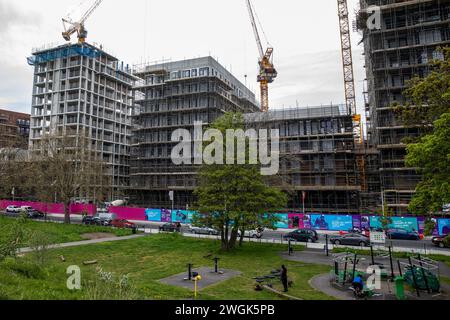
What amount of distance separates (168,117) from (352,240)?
5371 centimetres

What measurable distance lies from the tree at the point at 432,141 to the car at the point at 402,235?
61.9ft

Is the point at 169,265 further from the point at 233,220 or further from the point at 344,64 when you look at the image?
the point at 344,64

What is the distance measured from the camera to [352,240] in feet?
108

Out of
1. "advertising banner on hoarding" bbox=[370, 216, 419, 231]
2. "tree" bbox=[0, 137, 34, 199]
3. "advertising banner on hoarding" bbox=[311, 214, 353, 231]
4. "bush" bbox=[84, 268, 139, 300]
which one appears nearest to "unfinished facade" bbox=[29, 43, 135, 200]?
"tree" bbox=[0, 137, 34, 199]

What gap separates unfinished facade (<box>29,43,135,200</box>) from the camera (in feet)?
288

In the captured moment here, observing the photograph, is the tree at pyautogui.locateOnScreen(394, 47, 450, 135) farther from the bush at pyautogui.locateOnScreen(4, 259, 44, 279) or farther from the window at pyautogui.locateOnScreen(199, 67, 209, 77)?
the window at pyautogui.locateOnScreen(199, 67, 209, 77)

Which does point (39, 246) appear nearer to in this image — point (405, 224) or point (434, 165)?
point (434, 165)

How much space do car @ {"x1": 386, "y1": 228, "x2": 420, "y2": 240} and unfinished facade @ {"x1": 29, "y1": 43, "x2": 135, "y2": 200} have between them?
66662 millimetres

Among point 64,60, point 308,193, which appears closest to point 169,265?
point 308,193

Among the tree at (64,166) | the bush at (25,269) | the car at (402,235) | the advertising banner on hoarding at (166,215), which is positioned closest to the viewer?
the bush at (25,269)

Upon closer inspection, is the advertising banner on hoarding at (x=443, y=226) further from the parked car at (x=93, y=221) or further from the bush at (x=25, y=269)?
the parked car at (x=93, y=221)

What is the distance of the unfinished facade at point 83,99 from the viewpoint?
3452 inches

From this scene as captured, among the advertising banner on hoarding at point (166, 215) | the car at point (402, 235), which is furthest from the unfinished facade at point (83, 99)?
the car at point (402, 235)
